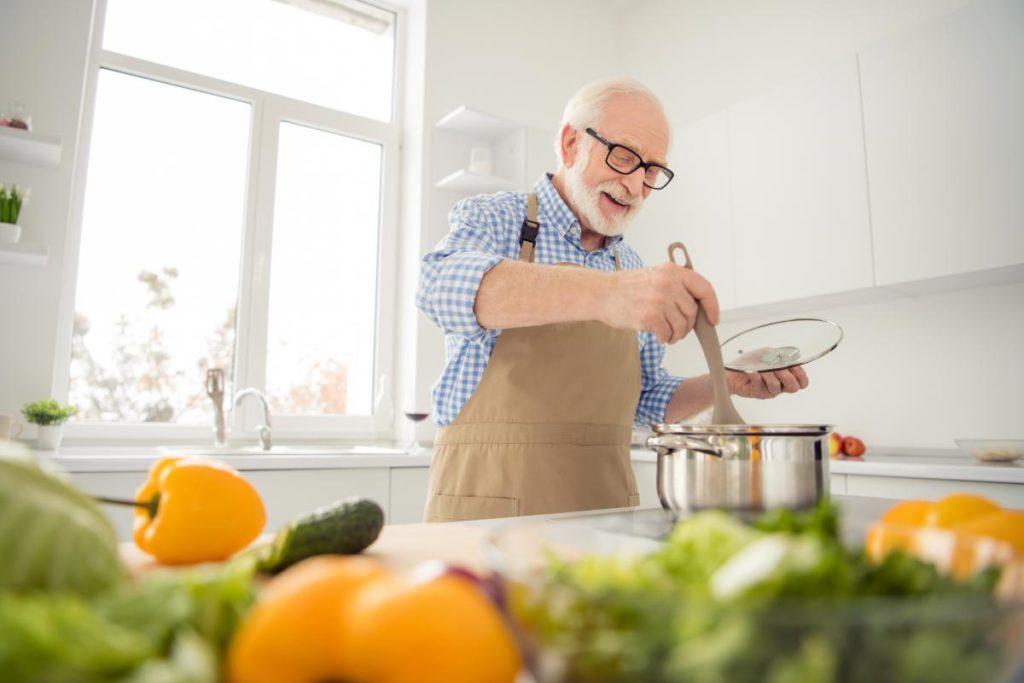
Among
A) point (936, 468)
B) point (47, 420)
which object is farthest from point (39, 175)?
point (936, 468)

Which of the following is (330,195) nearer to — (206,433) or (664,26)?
(206,433)

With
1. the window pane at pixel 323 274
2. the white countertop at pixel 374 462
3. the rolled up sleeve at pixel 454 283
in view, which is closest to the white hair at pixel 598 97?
the rolled up sleeve at pixel 454 283

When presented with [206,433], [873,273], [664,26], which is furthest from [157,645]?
[664,26]

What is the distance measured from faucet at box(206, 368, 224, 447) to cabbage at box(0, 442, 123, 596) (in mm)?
2392

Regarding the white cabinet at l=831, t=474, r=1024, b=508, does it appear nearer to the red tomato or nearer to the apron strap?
the red tomato

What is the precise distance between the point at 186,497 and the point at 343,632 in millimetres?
383

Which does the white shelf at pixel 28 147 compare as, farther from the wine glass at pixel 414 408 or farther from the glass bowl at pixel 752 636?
the glass bowl at pixel 752 636

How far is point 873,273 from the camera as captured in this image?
236cm

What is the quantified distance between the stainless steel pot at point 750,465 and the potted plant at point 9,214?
7.41 ft

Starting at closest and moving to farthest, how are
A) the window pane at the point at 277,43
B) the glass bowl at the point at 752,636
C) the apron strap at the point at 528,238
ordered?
1. the glass bowl at the point at 752,636
2. the apron strap at the point at 528,238
3. the window pane at the point at 277,43

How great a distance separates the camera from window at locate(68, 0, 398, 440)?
2.65 m

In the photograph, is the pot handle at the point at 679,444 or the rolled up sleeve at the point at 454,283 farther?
the rolled up sleeve at the point at 454,283

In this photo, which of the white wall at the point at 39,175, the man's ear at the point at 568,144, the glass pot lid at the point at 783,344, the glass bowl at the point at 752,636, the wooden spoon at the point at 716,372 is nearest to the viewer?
the glass bowl at the point at 752,636

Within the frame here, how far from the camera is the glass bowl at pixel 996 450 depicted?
1.99 meters
